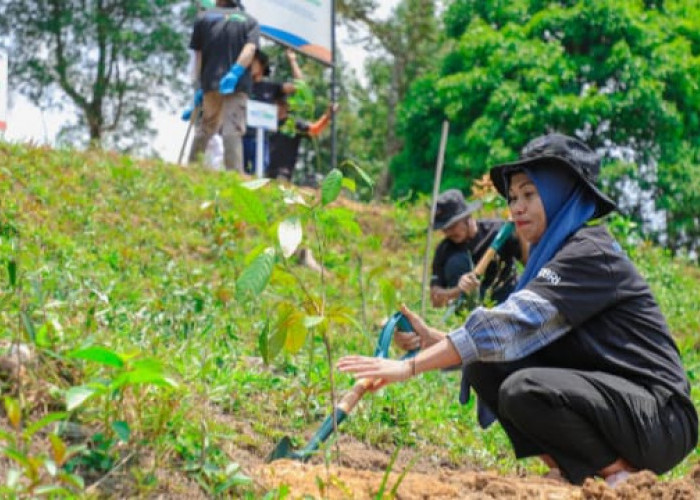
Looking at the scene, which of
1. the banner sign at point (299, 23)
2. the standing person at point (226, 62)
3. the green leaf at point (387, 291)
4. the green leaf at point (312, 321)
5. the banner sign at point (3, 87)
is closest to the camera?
the green leaf at point (312, 321)

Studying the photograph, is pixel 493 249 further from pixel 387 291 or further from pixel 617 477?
pixel 387 291

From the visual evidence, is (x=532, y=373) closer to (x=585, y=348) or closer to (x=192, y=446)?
(x=585, y=348)

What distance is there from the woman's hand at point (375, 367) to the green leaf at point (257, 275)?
0.44 m

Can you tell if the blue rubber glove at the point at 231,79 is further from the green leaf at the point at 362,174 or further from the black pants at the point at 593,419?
the green leaf at the point at 362,174

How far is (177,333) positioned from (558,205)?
2064mm

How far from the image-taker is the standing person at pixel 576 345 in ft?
10.1

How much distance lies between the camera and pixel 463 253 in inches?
257

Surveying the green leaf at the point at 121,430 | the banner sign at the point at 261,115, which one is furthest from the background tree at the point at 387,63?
the green leaf at the point at 121,430

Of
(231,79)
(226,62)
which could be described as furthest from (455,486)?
(226,62)

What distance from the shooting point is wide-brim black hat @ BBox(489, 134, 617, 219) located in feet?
10.6

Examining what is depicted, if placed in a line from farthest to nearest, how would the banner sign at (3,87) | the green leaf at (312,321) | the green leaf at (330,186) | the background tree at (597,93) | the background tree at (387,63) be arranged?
the background tree at (387,63)
the background tree at (597,93)
the banner sign at (3,87)
the green leaf at (330,186)
the green leaf at (312,321)

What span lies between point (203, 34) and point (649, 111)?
1023 cm

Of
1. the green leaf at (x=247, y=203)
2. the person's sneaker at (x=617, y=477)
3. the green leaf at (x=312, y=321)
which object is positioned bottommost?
the person's sneaker at (x=617, y=477)

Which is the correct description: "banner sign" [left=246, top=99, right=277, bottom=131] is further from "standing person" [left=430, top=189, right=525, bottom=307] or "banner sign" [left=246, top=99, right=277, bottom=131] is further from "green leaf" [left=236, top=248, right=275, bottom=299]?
"green leaf" [left=236, top=248, right=275, bottom=299]
